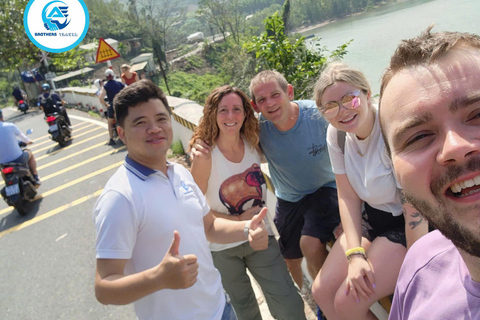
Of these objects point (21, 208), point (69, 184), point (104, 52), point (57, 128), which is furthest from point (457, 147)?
point (57, 128)

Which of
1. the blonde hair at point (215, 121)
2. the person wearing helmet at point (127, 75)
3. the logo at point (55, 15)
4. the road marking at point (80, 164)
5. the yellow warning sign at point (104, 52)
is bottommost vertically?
the road marking at point (80, 164)

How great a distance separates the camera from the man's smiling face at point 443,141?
78 centimetres

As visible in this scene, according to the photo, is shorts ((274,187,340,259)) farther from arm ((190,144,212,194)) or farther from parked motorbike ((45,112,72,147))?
parked motorbike ((45,112,72,147))

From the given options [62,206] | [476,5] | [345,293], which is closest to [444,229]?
[345,293]

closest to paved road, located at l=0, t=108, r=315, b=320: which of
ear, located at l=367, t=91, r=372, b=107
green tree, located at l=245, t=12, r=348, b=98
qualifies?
ear, located at l=367, t=91, r=372, b=107

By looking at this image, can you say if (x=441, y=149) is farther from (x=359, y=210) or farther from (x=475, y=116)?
(x=359, y=210)

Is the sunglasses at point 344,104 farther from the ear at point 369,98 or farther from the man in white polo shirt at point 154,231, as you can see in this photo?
the man in white polo shirt at point 154,231

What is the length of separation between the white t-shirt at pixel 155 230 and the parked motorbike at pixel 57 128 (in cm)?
834

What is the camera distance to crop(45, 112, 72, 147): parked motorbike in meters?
8.90

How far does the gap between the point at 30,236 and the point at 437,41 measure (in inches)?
209

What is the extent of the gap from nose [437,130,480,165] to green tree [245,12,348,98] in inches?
146

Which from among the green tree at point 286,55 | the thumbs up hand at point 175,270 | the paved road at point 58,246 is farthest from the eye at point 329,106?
the green tree at point 286,55

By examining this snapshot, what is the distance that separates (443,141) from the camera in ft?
2.70

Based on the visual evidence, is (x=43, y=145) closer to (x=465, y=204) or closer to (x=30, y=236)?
(x=30, y=236)
